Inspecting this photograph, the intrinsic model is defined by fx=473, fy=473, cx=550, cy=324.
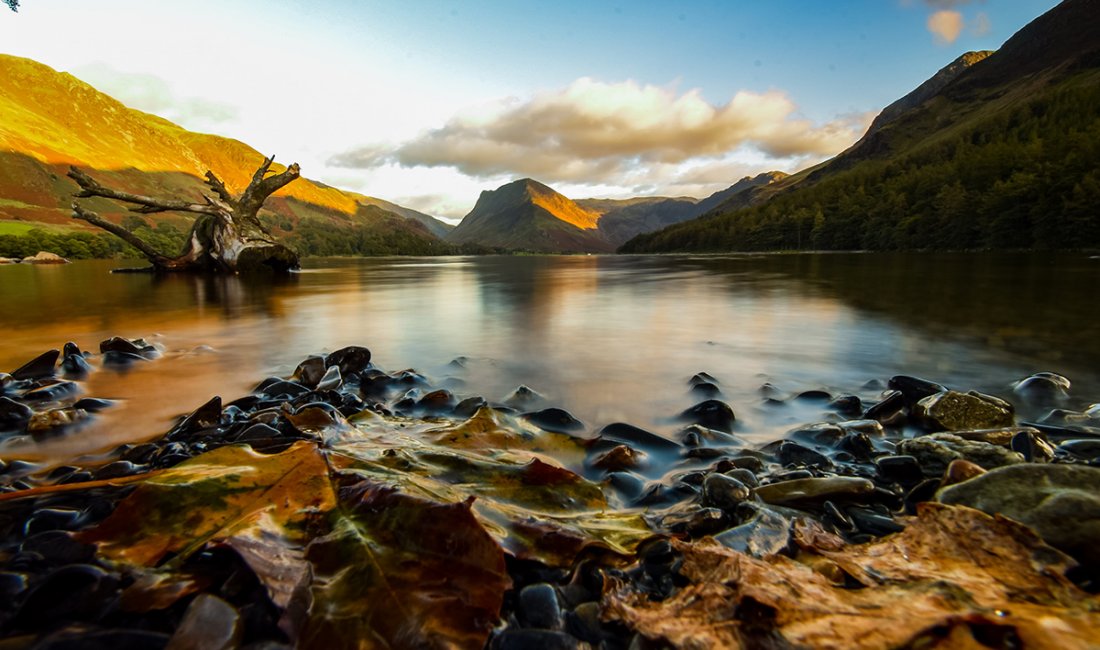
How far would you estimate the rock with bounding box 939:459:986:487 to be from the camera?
3123mm

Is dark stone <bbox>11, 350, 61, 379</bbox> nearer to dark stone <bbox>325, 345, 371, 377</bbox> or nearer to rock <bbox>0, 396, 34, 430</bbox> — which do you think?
rock <bbox>0, 396, 34, 430</bbox>

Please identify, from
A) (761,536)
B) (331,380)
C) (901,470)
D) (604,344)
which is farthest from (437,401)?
(604,344)

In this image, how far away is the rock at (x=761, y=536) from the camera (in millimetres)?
2541

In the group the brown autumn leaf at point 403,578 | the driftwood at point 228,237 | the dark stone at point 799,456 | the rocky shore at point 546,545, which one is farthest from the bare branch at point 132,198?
the dark stone at point 799,456

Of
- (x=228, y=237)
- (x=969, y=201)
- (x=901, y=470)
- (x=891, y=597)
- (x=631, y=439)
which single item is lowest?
(x=631, y=439)

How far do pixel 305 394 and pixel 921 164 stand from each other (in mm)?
190626

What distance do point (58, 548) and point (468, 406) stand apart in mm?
3559

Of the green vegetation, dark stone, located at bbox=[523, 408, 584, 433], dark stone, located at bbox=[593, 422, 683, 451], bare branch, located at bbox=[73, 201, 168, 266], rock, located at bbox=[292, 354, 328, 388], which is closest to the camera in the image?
dark stone, located at bbox=[593, 422, 683, 451]

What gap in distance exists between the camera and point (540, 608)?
211 centimetres

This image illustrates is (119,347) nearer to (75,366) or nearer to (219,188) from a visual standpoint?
(75,366)

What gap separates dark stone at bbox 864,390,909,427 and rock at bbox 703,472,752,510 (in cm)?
266

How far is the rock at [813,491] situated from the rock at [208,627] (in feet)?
9.78

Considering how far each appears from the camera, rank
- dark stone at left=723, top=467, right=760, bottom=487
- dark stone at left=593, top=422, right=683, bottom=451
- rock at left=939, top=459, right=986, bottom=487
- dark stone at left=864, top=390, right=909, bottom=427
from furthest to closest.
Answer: dark stone at left=864, top=390, right=909, bottom=427 → dark stone at left=593, top=422, right=683, bottom=451 → dark stone at left=723, top=467, right=760, bottom=487 → rock at left=939, top=459, right=986, bottom=487

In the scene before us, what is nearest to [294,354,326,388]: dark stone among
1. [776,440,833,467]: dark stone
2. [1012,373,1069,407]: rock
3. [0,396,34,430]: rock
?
[0,396,34,430]: rock
